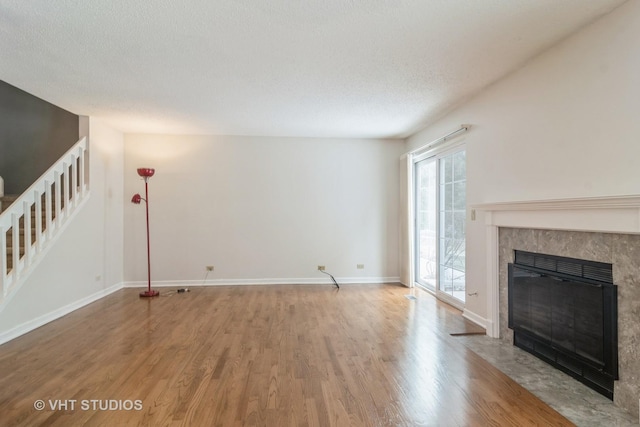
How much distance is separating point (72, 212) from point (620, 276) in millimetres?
5679

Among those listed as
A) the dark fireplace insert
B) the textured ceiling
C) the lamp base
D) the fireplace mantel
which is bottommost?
the lamp base

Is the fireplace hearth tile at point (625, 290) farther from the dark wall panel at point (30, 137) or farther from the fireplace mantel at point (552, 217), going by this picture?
the dark wall panel at point (30, 137)

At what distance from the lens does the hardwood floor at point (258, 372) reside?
6.50 feet

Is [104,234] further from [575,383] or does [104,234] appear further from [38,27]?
[575,383]

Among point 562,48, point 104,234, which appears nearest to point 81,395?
point 104,234

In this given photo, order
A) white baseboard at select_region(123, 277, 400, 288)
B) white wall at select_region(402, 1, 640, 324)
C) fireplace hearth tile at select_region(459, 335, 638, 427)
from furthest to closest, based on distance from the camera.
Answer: white baseboard at select_region(123, 277, 400, 288) < white wall at select_region(402, 1, 640, 324) < fireplace hearth tile at select_region(459, 335, 638, 427)

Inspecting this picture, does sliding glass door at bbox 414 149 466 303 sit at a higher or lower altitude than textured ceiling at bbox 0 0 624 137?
lower

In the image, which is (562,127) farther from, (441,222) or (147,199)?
(147,199)

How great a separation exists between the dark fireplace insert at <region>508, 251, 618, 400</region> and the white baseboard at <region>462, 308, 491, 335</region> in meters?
0.32

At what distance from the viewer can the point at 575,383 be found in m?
2.34

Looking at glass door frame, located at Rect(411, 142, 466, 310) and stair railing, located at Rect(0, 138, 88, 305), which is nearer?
stair railing, located at Rect(0, 138, 88, 305)

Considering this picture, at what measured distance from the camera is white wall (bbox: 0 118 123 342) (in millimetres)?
3467

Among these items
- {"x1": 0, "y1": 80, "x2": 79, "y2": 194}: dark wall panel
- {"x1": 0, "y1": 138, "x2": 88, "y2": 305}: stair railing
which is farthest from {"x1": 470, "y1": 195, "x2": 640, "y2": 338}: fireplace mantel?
{"x1": 0, "y1": 80, "x2": 79, "y2": 194}: dark wall panel

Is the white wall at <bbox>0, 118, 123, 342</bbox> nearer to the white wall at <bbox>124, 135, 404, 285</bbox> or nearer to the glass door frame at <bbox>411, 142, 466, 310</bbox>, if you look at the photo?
the white wall at <bbox>124, 135, 404, 285</bbox>
